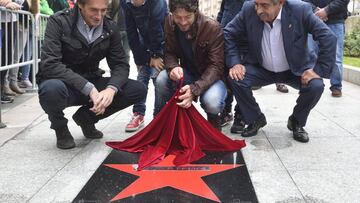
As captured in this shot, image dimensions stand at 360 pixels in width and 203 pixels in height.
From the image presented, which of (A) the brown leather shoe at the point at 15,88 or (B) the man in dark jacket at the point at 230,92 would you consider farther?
(A) the brown leather shoe at the point at 15,88

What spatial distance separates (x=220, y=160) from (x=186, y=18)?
1.24 meters

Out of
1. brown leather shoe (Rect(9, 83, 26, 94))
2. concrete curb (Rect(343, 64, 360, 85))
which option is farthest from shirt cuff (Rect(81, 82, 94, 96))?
concrete curb (Rect(343, 64, 360, 85))

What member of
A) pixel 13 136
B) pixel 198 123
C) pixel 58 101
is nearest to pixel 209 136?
pixel 198 123

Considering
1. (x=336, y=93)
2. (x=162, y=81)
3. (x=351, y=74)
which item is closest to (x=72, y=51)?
(x=162, y=81)

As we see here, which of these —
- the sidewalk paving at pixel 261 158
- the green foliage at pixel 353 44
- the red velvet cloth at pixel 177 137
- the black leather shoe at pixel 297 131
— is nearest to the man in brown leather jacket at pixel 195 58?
the red velvet cloth at pixel 177 137

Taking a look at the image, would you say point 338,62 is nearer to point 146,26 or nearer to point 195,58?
point 195,58

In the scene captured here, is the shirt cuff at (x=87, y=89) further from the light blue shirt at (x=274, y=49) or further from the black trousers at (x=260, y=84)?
the light blue shirt at (x=274, y=49)

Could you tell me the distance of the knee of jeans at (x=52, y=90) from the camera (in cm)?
388

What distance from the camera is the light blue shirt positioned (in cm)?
427

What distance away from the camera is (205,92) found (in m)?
4.18

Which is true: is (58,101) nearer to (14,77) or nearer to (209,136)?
(209,136)

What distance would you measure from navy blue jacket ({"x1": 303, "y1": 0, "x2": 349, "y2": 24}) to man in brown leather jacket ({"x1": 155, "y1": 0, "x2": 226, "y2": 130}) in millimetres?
2700

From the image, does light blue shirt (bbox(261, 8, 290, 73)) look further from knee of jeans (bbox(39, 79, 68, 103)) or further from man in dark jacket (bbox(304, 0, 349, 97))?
man in dark jacket (bbox(304, 0, 349, 97))

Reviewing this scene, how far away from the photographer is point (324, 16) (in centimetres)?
634
